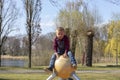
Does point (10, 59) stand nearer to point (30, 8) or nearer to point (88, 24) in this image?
point (88, 24)

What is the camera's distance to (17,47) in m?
88.8

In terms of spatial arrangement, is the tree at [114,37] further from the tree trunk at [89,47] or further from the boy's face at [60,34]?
the boy's face at [60,34]

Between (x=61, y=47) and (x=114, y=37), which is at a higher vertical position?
(x=114, y=37)

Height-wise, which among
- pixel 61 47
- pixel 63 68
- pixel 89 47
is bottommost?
pixel 89 47

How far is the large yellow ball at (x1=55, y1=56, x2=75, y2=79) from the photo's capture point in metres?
10.8

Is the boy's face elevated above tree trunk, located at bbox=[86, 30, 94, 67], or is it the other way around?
the boy's face

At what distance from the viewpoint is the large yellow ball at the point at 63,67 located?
10.8m

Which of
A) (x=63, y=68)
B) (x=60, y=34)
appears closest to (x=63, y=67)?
(x=63, y=68)

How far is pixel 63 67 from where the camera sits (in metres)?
10.8

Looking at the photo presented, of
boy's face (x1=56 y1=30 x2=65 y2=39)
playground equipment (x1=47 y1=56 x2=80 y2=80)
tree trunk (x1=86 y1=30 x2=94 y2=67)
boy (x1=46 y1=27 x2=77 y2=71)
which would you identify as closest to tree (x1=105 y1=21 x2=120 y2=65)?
tree trunk (x1=86 y1=30 x2=94 y2=67)

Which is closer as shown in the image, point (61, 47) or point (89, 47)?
point (61, 47)

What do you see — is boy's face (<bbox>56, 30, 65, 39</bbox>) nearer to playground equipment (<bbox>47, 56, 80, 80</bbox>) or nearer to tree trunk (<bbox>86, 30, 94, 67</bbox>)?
playground equipment (<bbox>47, 56, 80, 80</bbox>)

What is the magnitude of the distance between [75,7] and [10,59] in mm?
37803

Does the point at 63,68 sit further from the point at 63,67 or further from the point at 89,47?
the point at 89,47
